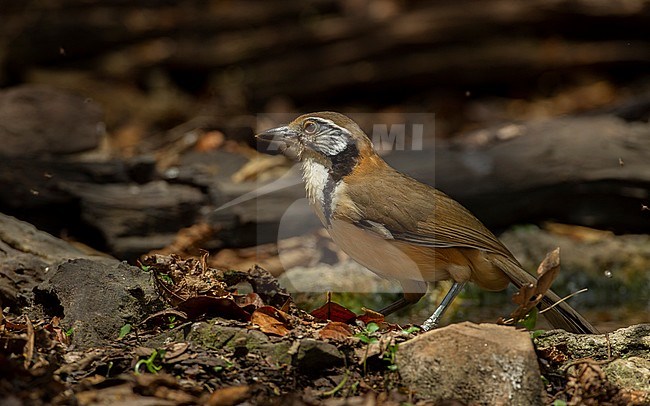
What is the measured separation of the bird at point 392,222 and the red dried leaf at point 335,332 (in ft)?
2.30

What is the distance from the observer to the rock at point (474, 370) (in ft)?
12.0

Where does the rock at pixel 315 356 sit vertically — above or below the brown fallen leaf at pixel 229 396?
below

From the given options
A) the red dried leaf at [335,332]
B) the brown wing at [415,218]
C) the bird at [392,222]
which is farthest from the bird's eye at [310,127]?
the red dried leaf at [335,332]

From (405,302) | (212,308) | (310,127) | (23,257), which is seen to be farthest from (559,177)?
(23,257)

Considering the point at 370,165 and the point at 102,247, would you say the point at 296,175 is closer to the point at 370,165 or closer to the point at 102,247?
the point at 102,247

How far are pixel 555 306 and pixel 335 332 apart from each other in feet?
4.78

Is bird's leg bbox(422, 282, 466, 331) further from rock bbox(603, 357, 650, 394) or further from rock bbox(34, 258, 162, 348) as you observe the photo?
rock bbox(34, 258, 162, 348)

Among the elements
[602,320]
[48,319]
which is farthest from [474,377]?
[602,320]

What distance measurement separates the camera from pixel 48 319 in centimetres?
445

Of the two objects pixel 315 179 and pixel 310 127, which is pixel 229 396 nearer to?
pixel 315 179

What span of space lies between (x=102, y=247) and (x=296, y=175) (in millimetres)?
1910

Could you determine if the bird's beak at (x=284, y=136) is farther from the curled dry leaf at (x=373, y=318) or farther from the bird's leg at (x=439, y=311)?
the bird's leg at (x=439, y=311)

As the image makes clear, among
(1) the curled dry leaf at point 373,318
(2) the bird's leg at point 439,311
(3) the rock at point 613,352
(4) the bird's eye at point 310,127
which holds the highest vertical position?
(4) the bird's eye at point 310,127

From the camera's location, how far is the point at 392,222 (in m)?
4.86
